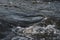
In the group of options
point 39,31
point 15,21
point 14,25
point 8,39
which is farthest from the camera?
point 15,21

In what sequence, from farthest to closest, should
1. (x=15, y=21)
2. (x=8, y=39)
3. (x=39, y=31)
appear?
(x=15, y=21) → (x=39, y=31) → (x=8, y=39)

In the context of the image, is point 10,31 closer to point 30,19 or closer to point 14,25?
point 14,25

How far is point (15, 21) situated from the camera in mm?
7340

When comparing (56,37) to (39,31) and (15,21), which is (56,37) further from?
(15,21)

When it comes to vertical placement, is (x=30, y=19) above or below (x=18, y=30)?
above

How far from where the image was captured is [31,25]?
6887mm

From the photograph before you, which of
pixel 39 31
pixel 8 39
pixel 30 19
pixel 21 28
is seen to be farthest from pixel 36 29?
pixel 30 19

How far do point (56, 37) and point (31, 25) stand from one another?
1315 millimetres

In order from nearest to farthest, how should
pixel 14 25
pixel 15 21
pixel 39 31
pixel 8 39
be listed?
pixel 8 39, pixel 39 31, pixel 14 25, pixel 15 21

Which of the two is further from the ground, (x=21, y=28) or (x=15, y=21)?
(x=15, y=21)

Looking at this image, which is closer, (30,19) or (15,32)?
(15,32)

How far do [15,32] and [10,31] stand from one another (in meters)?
0.18

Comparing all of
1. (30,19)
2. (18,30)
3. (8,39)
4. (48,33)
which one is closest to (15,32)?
(18,30)

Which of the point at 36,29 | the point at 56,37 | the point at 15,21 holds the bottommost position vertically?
the point at 56,37
